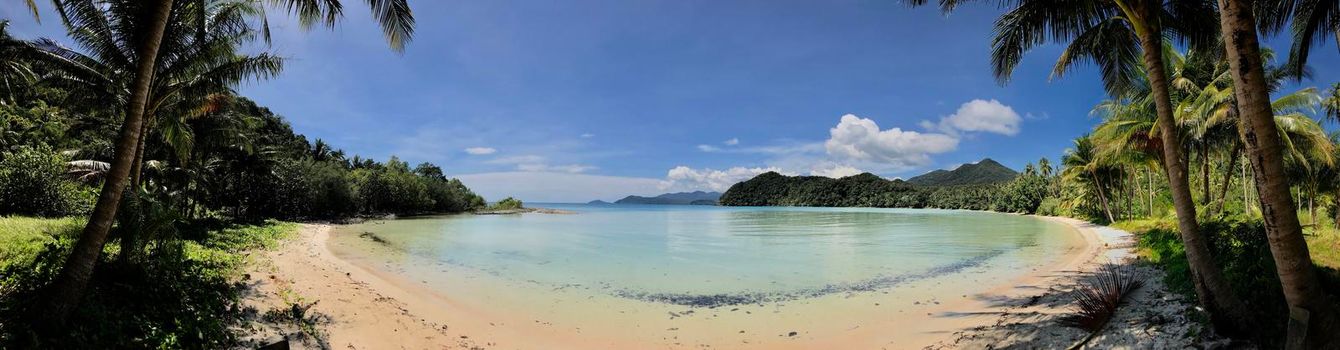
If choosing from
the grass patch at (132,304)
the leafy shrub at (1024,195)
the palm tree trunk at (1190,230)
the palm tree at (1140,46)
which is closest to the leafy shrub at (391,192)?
the grass patch at (132,304)

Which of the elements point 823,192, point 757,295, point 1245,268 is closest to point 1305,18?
point 1245,268

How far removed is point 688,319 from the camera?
825 centimetres

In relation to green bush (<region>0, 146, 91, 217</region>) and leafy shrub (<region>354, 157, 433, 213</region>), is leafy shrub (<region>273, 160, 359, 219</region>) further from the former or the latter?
green bush (<region>0, 146, 91, 217</region>)

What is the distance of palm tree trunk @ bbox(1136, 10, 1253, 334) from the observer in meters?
4.37

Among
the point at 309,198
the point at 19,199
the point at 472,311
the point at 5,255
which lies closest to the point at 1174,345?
the point at 472,311

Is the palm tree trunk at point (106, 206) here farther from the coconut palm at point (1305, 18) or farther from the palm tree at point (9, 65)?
the coconut palm at point (1305, 18)

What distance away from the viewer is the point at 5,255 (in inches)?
244

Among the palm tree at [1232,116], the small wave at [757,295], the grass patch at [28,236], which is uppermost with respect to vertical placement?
the palm tree at [1232,116]

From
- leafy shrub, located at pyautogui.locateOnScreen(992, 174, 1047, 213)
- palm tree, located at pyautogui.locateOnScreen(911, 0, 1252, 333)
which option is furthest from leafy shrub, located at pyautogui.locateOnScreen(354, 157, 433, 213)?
leafy shrub, located at pyautogui.locateOnScreen(992, 174, 1047, 213)

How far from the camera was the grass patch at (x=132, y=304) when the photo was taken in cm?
411

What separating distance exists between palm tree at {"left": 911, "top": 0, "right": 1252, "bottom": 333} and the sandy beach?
45cm

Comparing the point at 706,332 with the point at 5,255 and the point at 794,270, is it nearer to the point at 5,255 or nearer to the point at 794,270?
the point at 794,270

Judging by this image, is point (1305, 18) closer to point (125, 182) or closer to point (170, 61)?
point (125, 182)

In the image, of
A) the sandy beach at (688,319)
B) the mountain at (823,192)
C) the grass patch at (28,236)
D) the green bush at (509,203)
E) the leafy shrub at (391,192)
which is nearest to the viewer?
the sandy beach at (688,319)
